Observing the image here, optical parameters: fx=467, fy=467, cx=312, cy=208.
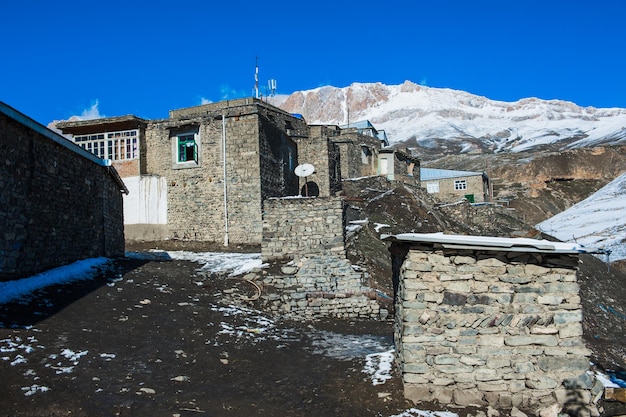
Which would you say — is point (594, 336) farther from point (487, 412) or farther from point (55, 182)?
point (55, 182)

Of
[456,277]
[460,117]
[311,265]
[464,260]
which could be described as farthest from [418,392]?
[460,117]

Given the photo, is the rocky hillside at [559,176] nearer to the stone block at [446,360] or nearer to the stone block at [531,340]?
the stone block at [531,340]

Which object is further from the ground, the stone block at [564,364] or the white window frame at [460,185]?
the white window frame at [460,185]

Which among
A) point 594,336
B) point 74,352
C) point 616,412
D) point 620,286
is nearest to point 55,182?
point 74,352

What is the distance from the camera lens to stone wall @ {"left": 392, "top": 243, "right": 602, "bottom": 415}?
6.93 metres

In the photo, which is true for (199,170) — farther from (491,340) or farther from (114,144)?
(491,340)

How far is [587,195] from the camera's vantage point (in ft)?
182

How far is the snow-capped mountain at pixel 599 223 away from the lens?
1163 inches

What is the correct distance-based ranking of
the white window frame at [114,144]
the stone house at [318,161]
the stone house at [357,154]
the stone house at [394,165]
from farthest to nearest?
the stone house at [394,165], the stone house at [357,154], the stone house at [318,161], the white window frame at [114,144]

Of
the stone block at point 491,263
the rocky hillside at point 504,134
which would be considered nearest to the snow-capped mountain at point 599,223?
the rocky hillside at point 504,134

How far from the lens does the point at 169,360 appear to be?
846 cm

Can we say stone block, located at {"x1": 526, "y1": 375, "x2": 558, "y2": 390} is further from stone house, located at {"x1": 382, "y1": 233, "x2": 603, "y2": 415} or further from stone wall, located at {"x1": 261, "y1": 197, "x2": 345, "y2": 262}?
stone wall, located at {"x1": 261, "y1": 197, "x2": 345, "y2": 262}

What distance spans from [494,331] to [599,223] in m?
35.4

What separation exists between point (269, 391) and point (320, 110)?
16899 cm
